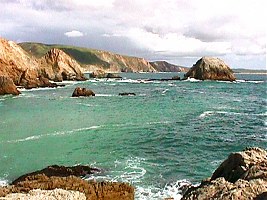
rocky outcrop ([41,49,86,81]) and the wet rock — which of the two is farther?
rocky outcrop ([41,49,86,81])

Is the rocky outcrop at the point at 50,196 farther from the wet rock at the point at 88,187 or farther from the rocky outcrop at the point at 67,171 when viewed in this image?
the rocky outcrop at the point at 67,171

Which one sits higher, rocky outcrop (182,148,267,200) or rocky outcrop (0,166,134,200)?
rocky outcrop (182,148,267,200)

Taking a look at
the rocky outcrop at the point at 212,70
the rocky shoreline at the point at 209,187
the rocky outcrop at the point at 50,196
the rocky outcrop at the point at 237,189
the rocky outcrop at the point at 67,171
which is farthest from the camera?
the rocky outcrop at the point at 212,70

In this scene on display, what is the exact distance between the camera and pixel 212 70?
425ft

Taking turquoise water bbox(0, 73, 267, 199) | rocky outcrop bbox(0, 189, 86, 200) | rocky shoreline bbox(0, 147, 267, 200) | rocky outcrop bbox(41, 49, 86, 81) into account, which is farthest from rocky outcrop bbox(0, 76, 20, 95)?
rocky outcrop bbox(0, 189, 86, 200)

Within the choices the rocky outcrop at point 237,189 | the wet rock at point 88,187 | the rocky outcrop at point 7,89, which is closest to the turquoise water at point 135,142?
the wet rock at point 88,187

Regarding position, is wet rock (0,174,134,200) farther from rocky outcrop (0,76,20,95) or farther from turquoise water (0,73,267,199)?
rocky outcrop (0,76,20,95)

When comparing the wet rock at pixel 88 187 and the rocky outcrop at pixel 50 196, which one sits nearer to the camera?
the rocky outcrop at pixel 50 196

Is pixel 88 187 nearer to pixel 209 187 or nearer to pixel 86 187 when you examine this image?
pixel 86 187

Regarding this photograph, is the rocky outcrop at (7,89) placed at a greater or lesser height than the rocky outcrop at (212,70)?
lesser

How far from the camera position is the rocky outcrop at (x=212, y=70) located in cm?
12788

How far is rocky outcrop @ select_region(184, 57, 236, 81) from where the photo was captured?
420 feet

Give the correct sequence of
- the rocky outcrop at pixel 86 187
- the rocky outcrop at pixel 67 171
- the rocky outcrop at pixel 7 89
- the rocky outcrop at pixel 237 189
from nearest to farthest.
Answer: the rocky outcrop at pixel 237 189 < the rocky outcrop at pixel 86 187 < the rocky outcrop at pixel 67 171 < the rocky outcrop at pixel 7 89

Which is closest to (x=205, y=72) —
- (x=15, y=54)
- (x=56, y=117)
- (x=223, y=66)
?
(x=223, y=66)
